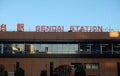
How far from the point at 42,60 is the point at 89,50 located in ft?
32.2

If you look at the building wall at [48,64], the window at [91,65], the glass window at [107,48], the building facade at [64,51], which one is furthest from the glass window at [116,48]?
the window at [91,65]

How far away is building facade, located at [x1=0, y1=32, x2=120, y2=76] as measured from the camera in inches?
3435

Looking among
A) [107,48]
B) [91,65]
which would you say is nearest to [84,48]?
[91,65]

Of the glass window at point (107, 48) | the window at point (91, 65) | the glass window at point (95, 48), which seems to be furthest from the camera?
the glass window at point (95, 48)

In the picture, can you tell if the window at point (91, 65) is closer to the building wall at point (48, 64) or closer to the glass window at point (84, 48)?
the building wall at point (48, 64)

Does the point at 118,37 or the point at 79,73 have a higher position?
the point at 118,37

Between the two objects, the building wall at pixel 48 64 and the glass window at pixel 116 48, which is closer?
the building wall at pixel 48 64

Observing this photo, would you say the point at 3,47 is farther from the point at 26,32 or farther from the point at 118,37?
the point at 118,37

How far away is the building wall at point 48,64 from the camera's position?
8706 centimetres

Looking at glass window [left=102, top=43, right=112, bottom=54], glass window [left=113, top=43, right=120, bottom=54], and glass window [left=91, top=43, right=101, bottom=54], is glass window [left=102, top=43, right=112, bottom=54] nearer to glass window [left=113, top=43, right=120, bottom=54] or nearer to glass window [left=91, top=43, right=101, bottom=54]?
glass window [left=113, top=43, right=120, bottom=54]

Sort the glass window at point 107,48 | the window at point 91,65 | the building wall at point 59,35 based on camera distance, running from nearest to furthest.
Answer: the window at point 91,65 → the glass window at point 107,48 → the building wall at point 59,35

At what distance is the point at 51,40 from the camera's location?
88.7 meters

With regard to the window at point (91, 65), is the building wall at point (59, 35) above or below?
above

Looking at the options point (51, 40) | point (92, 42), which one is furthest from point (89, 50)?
point (51, 40)
